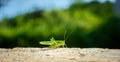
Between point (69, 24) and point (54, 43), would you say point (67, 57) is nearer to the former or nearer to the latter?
point (54, 43)

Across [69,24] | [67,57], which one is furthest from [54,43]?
[67,57]

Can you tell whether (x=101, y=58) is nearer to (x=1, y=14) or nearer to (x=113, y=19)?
(x=113, y=19)

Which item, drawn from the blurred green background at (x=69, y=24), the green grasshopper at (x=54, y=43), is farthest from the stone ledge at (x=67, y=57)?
the blurred green background at (x=69, y=24)

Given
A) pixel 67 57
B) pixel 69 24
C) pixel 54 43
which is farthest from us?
pixel 69 24

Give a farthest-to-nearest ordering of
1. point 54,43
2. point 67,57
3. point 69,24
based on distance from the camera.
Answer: point 69,24, point 54,43, point 67,57

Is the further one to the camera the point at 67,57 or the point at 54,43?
the point at 54,43

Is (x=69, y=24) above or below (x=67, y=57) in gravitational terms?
above

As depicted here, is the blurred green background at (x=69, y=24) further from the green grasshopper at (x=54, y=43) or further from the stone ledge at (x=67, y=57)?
the stone ledge at (x=67, y=57)

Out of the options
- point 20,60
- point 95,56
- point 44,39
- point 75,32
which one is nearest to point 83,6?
point 75,32

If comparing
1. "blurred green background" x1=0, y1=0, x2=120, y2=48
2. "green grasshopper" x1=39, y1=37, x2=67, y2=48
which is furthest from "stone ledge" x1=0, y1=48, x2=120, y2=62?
"blurred green background" x1=0, y1=0, x2=120, y2=48

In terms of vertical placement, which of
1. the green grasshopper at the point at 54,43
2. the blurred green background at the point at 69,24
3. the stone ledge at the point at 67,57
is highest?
the blurred green background at the point at 69,24
